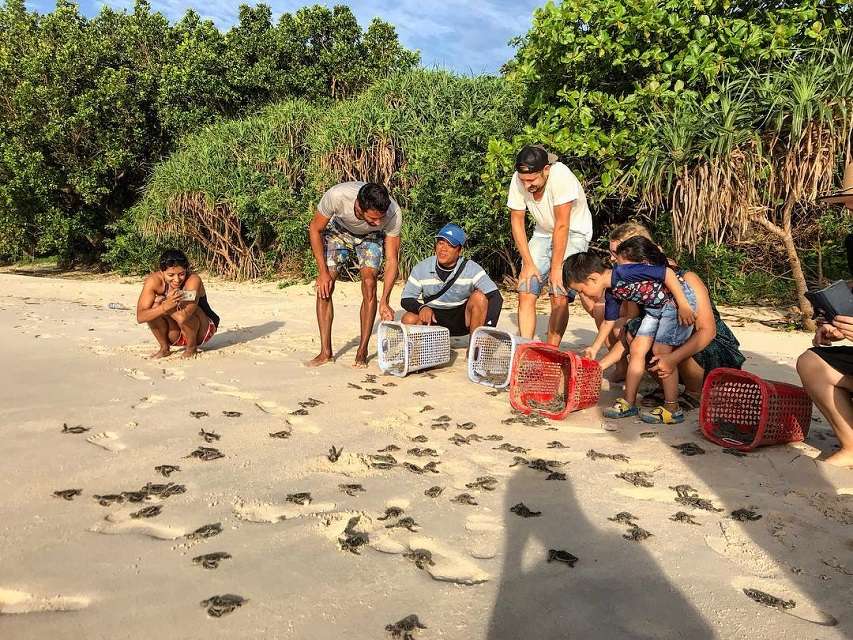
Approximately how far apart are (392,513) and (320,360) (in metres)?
2.72

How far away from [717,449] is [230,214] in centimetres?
1012

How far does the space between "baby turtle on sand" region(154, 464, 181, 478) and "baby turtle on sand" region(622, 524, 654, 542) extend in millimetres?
1779

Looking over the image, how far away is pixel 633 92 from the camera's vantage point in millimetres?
7047

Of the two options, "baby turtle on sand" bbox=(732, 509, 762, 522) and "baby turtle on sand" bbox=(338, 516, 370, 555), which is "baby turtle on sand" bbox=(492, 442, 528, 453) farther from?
"baby turtle on sand" bbox=(338, 516, 370, 555)

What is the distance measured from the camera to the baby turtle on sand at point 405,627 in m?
1.61

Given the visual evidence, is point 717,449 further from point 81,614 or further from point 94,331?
point 94,331

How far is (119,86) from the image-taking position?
14094mm

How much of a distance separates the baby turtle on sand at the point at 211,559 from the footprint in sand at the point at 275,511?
0.27 metres

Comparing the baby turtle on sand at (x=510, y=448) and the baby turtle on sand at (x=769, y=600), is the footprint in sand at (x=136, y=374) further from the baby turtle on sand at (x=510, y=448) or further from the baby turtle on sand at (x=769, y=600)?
the baby turtle on sand at (x=769, y=600)

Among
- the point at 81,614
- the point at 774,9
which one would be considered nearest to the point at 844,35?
the point at 774,9

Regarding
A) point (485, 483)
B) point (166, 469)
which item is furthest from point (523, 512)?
point (166, 469)

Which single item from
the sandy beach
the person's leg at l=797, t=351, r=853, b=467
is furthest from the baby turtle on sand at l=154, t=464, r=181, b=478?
the person's leg at l=797, t=351, r=853, b=467

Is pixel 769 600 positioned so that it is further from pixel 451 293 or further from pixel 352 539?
pixel 451 293

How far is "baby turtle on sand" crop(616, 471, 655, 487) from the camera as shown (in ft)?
8.81
